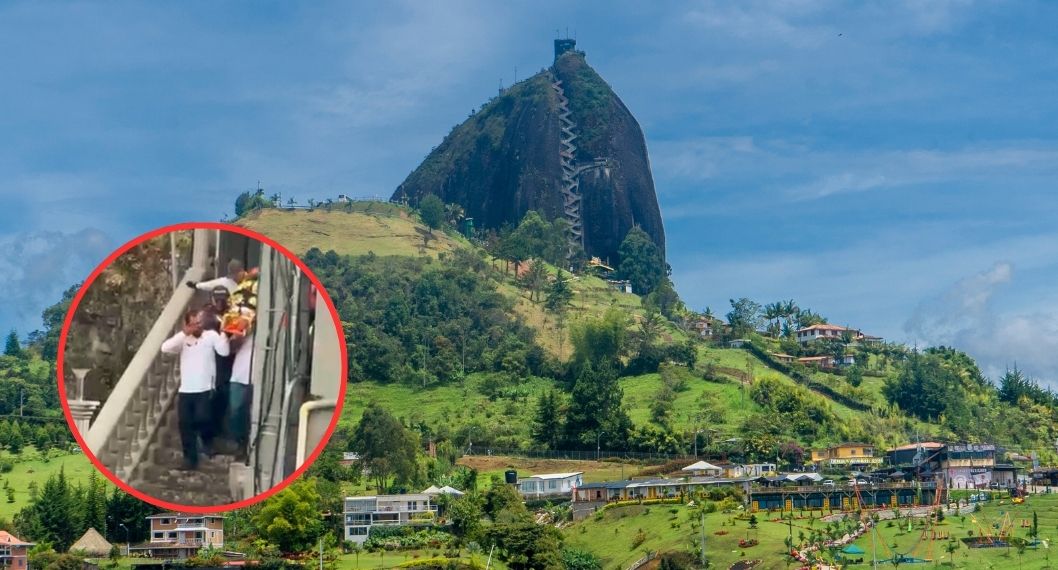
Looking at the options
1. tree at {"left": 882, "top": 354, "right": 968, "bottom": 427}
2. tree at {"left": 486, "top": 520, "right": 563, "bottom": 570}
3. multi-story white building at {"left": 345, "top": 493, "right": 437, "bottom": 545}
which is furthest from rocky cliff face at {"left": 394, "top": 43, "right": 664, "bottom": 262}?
tree at {"left": 486, "top": 520, "right": 563, "bottom": 570}

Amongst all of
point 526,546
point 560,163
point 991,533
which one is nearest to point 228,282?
point 526,546

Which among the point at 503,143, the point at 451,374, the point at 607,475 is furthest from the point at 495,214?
the point at 607,475

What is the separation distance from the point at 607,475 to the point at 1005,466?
20.3 metres

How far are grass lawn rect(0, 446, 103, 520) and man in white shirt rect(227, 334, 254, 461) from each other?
178 feet

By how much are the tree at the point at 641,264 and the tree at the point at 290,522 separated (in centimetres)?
8179

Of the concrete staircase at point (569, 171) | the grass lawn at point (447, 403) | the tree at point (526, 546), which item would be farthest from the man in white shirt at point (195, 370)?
the concrete staircase at point (569, 171)

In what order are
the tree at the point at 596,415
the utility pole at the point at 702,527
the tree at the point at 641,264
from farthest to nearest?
the tree at the point at 641,264 < the tree at the point at 596,415 < the utility pole at the point at 702,527

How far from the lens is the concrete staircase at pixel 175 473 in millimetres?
9898

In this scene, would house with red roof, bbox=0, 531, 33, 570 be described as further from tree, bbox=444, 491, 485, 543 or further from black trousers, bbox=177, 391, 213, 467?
black trousers, bbox=177, 391, 213, 467

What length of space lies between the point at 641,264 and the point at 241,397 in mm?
124379

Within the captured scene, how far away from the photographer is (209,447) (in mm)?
9953

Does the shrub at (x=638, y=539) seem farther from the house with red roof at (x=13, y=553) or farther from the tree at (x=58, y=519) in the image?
the house with red roof at (x=13, y=553)

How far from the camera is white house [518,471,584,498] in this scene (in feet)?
220

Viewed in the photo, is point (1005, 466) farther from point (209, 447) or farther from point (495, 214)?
point (495, 214)
